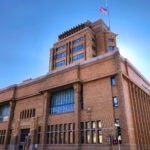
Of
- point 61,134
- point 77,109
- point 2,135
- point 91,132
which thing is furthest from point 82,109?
point 2,135

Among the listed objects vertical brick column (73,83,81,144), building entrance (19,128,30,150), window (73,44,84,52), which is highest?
window (73,44,84,52)

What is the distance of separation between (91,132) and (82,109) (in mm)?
4492

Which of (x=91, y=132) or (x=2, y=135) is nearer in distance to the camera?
(x=91, y=132)

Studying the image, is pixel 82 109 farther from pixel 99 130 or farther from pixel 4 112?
pixel 4 112

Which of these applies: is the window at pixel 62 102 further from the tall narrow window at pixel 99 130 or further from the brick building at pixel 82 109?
the tall narrow window at pixel 99 130

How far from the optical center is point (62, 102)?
116ft

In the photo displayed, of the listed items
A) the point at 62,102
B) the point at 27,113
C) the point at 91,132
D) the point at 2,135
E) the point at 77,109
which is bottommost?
the point at 2,135

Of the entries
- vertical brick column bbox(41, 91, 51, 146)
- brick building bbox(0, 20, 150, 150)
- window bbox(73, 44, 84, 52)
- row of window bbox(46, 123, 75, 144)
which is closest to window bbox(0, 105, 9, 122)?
brick building bbox(0, 20, 150, 150)

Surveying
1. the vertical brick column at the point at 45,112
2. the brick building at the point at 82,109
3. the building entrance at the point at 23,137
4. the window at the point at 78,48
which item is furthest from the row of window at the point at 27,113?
the window at the point at 78,48

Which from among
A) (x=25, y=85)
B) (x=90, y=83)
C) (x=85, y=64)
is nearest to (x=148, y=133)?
(x=90, y=83)

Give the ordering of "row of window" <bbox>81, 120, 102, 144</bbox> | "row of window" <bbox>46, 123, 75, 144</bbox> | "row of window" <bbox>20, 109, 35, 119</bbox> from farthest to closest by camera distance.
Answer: "row of window" <bbox>20, 109, 35, 119</bbox> < "row of window" <bbox>46, 123, 75, 144</bbox> < "row of window" <bbox>81, 120, 102, 144</bbox>

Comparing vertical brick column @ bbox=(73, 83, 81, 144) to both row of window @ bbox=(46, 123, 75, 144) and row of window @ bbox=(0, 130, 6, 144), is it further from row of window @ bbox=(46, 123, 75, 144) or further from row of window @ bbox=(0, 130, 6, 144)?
row of window @ bbox=(0, 130, 6, 144)

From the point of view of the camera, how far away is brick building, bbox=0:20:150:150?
88.3ft

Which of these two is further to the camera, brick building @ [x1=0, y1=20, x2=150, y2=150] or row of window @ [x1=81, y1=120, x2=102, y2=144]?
row of window @ [x1=81, y1=120, x2=102, y2=144]
